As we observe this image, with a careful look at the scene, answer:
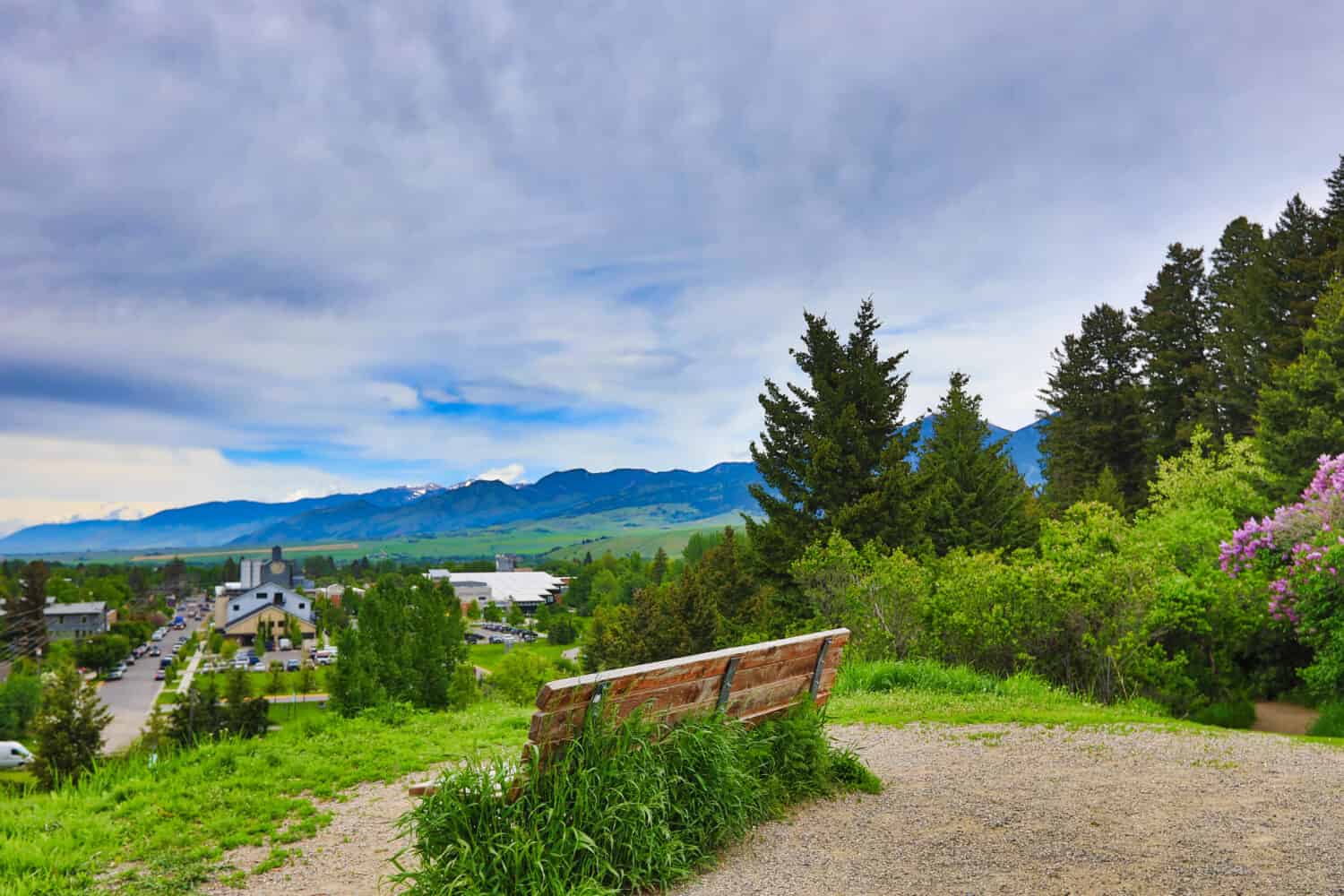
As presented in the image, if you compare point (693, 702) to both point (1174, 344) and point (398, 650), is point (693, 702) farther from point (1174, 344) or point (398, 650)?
point (1174, 344)

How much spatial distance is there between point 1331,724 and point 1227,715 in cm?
204

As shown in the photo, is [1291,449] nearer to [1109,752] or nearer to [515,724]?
[1109,752]

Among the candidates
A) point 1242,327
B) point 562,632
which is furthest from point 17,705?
point 1242,327

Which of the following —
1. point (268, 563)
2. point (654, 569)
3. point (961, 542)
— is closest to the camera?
point (961, 542)

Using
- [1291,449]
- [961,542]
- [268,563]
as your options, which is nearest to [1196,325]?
[961,542]

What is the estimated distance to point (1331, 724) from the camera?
938 cm

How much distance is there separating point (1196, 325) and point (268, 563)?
124541 mm

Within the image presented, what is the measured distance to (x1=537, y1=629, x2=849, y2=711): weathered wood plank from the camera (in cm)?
383

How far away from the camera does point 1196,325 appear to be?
38.7 metres

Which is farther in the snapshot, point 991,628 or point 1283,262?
point 1283,262

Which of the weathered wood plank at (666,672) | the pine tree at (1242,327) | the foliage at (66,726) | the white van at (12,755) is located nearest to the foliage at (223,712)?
the foliage at (66,726)

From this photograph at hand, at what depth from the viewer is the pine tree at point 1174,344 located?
3722 cm

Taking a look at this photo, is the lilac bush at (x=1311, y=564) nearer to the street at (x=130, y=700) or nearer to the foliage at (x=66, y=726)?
the foliage at (x=66, y=726)

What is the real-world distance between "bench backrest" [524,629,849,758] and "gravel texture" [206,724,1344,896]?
72 cm
